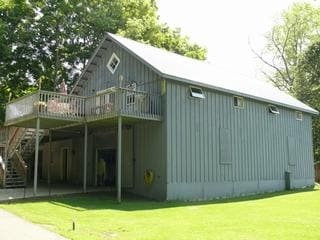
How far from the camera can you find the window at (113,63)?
20375mm

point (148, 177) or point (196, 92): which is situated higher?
point (196, 92)

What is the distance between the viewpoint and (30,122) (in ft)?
61.0

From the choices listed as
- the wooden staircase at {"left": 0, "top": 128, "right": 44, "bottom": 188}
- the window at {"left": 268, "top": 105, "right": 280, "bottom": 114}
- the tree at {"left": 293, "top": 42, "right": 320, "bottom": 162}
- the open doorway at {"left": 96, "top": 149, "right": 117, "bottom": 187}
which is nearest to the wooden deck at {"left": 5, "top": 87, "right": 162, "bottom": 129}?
the wooden staircase at {"left": 0, "top": 128, "right": 44, "bottom": 188}

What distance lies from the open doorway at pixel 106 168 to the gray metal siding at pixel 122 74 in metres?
3.32

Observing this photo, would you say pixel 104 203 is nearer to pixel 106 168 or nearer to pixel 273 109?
pixel 106 168

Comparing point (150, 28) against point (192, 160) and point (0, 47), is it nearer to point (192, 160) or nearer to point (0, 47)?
point (0, 47)

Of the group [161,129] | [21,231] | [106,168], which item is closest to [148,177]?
Answer: [161,129]

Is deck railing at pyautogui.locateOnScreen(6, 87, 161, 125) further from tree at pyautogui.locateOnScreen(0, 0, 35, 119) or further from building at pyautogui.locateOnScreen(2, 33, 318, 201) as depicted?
tree at pyautogui.locateOnScreen(0, 0, 35, 119)

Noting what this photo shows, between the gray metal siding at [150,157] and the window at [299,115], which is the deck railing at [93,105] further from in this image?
the window at [299,115]

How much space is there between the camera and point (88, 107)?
18.2m

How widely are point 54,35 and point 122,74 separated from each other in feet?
43.7

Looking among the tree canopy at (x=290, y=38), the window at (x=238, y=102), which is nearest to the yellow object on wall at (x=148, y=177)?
the window at (x=238, y=102)

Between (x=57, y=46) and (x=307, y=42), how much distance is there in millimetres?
26240

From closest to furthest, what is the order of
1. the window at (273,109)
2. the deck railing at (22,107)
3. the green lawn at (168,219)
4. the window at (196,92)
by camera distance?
the green lawn at (168,219)
the deck railing at (22,107)
the window at (196,92)
the window at (273,109)
